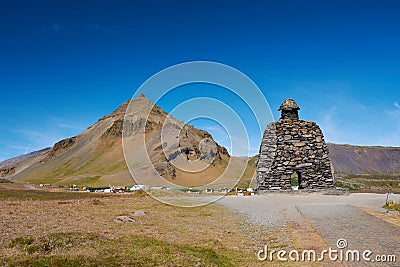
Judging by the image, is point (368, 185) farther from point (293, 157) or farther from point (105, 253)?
point (105, 253)

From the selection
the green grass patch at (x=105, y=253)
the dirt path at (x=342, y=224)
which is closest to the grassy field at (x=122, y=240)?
the green grass patch at (x=105, y=253)

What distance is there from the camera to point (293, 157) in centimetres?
2814

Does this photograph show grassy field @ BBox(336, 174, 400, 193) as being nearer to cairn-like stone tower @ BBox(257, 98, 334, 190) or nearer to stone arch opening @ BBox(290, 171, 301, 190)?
stone arch opening @ BBox(290, 171, 301, 190)

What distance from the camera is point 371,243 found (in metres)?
9.84

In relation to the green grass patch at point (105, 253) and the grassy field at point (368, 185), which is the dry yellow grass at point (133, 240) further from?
the grassy field at point (368, 185)

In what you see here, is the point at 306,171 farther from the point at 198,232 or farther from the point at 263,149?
the point at 198,232

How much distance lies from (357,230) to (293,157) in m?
16.6

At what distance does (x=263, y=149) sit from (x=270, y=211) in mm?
11030

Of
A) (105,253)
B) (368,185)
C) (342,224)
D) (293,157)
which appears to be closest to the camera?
(105,253)

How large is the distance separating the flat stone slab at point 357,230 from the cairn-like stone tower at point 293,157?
416 inches

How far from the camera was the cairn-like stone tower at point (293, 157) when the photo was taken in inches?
1090

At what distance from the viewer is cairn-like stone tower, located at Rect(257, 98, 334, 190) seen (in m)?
27.7

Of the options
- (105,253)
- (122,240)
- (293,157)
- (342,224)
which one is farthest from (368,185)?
(105,253)

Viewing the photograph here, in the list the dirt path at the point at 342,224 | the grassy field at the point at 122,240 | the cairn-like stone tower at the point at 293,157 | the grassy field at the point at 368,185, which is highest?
the cairn-like stone tower at the point at 293,157
